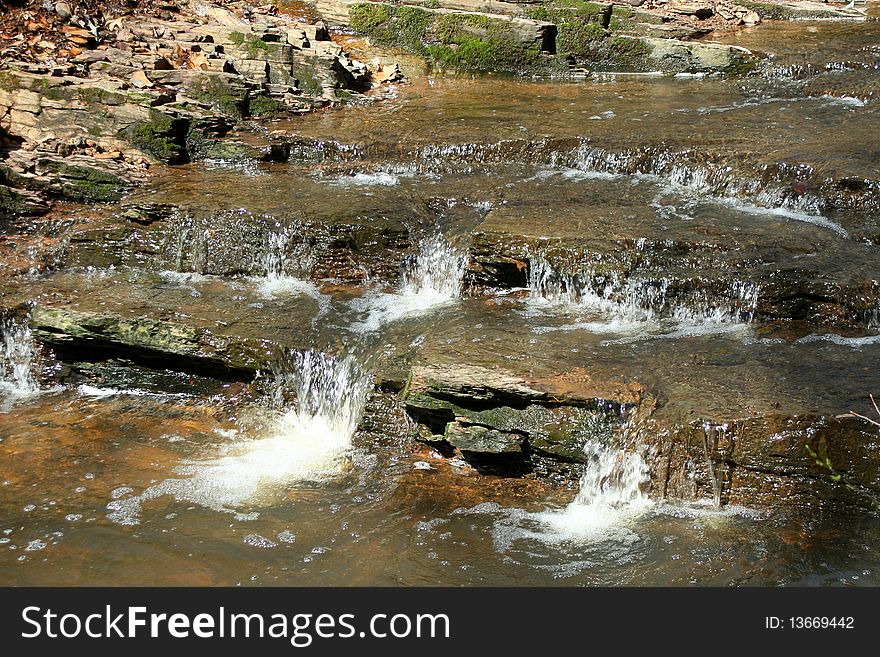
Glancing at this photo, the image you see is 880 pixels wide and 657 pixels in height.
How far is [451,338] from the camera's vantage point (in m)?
5.89

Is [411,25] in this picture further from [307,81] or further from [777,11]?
[777,11]

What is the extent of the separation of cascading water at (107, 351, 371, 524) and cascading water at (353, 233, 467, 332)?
72 cm

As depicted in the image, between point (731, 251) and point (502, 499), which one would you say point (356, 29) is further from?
point (502, 499)

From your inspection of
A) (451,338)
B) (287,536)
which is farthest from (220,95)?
(287,536)

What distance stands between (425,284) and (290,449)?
6.60ft

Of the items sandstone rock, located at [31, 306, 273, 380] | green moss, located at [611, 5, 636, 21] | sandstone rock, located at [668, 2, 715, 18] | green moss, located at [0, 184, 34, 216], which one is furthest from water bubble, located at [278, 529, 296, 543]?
sandstone rock, located at [668, 2, 715, 18]

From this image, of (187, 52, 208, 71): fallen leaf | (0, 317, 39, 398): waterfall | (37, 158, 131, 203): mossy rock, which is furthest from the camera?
(187, 52, 208, 71): fallen leaf

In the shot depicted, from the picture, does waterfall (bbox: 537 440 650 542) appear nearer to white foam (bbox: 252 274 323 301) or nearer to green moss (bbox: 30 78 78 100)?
white foam (bbox: 252 274 323 301)

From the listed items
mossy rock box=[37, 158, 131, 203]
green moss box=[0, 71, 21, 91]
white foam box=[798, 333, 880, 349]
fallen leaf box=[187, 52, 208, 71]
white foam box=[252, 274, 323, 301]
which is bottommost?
white foam box=[252, 274, 323, 301]

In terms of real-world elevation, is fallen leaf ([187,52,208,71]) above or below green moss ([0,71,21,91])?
above

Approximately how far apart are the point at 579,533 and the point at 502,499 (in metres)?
0.58

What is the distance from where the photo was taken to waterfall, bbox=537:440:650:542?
15.8 ft

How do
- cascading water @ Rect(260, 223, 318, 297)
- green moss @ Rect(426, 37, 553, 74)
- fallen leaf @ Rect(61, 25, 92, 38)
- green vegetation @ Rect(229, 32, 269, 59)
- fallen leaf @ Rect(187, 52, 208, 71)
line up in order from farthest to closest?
green moss @ Rect(426, 37, 553, 74) < green vegetation @ Rect(229, 32, 269, 59) < fallen leaf @ Rect(61, 25, 92, 38) < fallen leaf @ Rect(187, 52, 208, 71) < cascading water @ Rect(260, 223, 318, 297)

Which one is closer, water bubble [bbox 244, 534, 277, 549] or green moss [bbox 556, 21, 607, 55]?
water bubble [bbox 244, 534, 277, 549]
